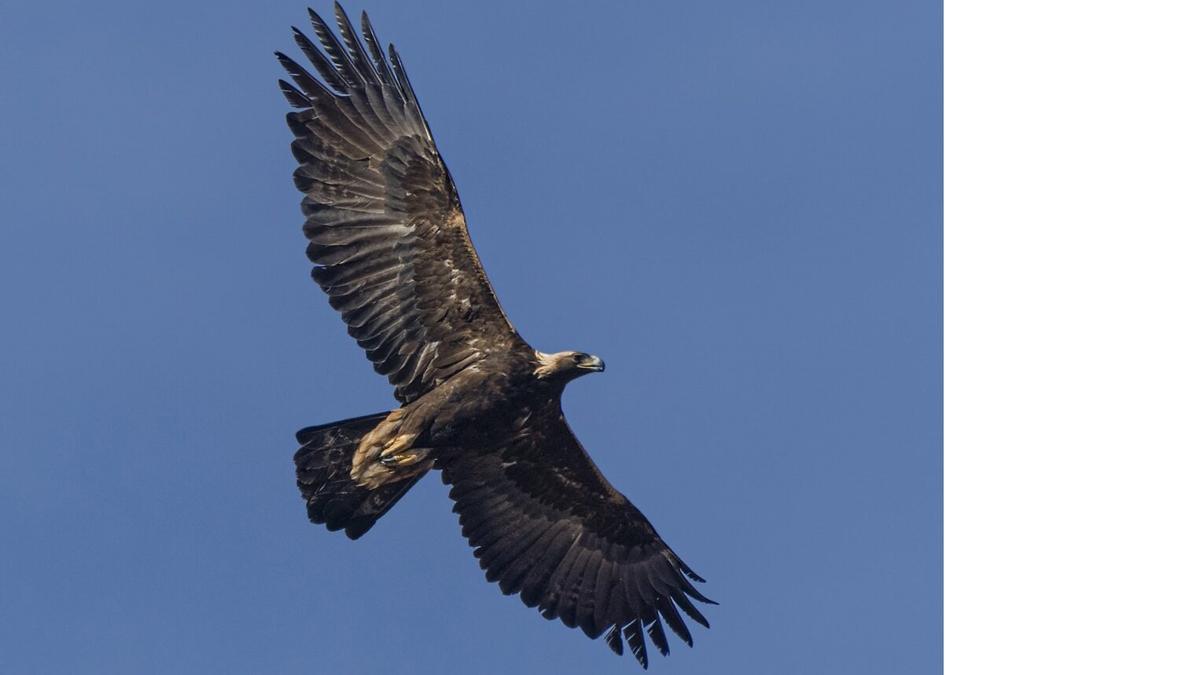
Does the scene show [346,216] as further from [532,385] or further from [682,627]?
[682,627]

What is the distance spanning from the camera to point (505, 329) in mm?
21172

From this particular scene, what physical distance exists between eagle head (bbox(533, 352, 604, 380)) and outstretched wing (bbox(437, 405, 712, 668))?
5.06 ft

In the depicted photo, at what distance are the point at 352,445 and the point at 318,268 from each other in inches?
72.2

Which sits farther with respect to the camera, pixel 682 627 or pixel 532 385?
pixel 682 627

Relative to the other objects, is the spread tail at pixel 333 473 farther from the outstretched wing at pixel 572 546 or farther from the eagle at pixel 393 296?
the outstretched wing at pixel 572 546

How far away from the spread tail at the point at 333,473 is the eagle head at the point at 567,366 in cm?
168

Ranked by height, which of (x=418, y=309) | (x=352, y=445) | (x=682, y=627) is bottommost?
(x=682, y=627)

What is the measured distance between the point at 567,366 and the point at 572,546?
2757 millimetres

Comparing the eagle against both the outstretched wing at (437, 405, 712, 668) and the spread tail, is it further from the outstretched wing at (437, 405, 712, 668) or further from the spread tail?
the outstretched wing at (437, 405, 712, 668)

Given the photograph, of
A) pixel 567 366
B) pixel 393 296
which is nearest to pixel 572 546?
pixel 567 366

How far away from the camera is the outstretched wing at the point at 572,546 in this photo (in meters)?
22.5

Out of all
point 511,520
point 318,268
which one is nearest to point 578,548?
point 511,520

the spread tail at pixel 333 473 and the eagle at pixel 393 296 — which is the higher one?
the eagle at pixel 393 296

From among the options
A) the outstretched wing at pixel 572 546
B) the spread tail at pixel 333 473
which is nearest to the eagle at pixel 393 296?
the spread tail at pixel 333 473
